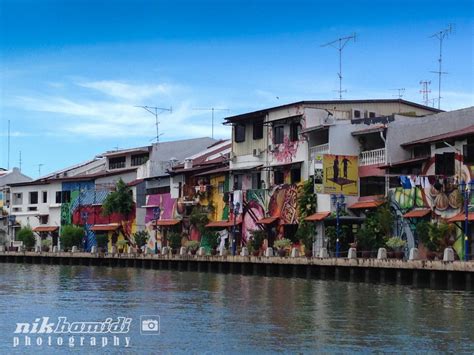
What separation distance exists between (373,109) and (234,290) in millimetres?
23270

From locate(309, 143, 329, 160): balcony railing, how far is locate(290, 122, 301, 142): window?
228 centimetres

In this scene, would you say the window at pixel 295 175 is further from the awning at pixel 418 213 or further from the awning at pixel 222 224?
Result: the awning at pixel 418 213

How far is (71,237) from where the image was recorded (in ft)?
276

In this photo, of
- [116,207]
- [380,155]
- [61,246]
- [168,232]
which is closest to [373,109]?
[380,155]

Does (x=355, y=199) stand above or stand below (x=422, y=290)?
above

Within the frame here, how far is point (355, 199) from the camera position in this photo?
184 ft

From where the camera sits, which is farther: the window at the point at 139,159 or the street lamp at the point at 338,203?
the window at the point at 139,159

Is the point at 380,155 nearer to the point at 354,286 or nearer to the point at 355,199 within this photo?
the point at 355,199

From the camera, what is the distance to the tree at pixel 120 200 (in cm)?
8106

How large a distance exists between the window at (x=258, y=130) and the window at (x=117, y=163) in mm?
23871

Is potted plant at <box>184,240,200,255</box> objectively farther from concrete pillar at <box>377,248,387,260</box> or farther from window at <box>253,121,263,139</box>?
concrete pillar at <box>377,248,387,260</box>

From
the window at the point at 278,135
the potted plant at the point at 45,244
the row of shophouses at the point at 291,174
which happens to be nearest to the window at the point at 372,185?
the row of shophouses at the point at 291,174

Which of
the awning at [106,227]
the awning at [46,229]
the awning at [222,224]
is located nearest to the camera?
the awning at [222,224]

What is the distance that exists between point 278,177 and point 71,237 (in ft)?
88.0
